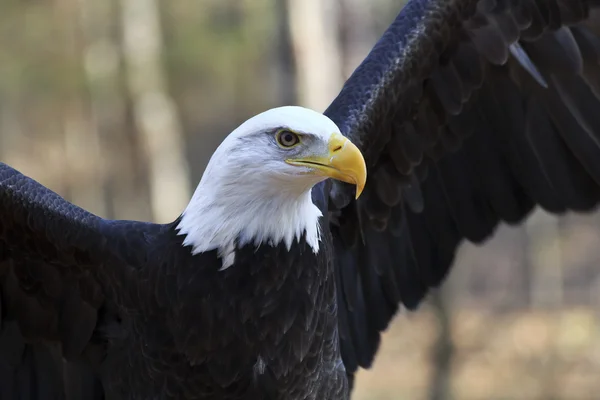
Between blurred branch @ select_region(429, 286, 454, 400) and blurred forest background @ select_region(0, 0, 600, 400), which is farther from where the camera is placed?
blurred forest background @ select_region(0, 0, 600, 400)

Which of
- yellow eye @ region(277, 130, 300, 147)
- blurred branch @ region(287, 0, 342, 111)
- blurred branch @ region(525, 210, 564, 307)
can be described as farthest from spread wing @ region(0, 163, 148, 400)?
blurred branch @ region(525, 210, 564, 307)

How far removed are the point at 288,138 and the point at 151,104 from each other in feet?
45.1

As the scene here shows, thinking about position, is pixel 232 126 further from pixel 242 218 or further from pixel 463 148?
pixel 242 218

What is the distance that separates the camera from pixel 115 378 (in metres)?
4.17

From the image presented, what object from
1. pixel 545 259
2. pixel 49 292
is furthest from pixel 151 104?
pixel 49 292

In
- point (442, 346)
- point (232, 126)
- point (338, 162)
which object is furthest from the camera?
point (232, 126)

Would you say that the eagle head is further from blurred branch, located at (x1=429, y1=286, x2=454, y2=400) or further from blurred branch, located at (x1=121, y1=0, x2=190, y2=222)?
blurred branch, located at (x1=121, y1=0, x2=190, y2=222)

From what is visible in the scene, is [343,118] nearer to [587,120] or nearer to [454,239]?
[454,239]

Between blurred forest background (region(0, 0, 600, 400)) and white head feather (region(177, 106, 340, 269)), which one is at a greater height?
white head feather (region(177, 106, 340, 269))

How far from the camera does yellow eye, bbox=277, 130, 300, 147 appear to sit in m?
3.45

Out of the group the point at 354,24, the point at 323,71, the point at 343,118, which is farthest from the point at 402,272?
the point at 354,24

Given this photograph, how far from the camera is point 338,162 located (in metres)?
3.42

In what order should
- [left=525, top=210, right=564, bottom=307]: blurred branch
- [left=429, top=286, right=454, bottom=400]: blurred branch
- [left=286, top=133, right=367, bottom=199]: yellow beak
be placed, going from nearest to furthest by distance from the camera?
[left=286, top=133, right=367, bottom=199]: yellow beak, [left=429, top=286, right=454, bottom=400]: blurred branch, [left=525, top=210, right=564, bottom=307]: blurred branch

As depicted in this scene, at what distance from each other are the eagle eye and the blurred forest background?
4.52m
